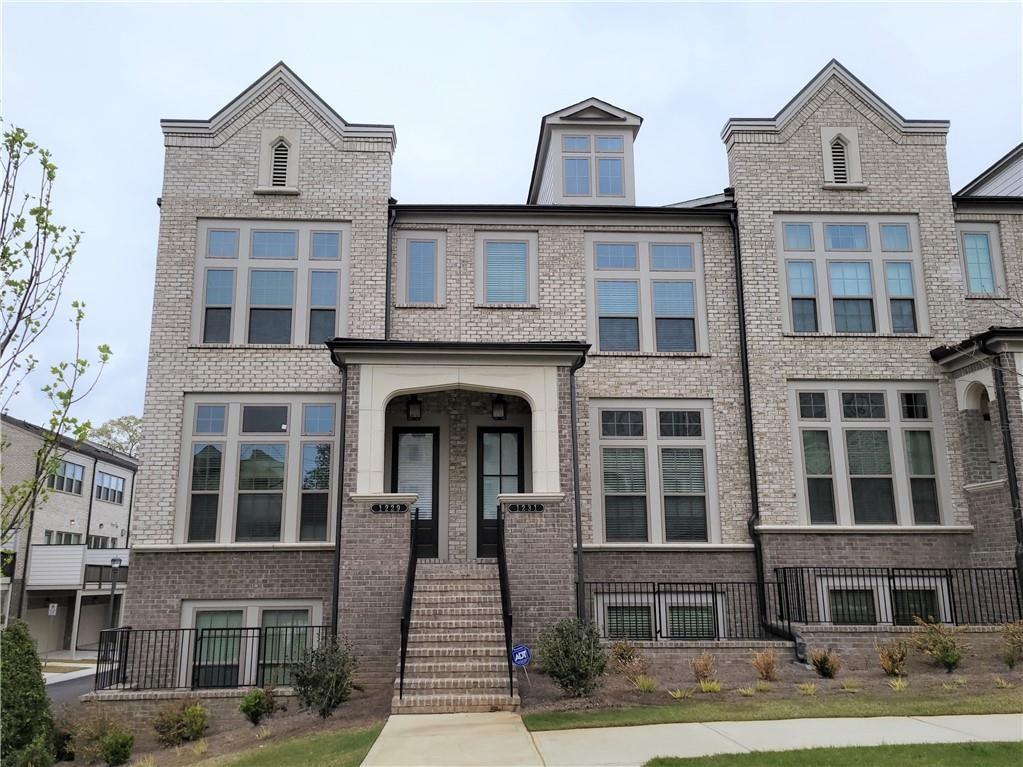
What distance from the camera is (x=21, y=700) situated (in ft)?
31.9

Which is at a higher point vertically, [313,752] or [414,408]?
[414,408]

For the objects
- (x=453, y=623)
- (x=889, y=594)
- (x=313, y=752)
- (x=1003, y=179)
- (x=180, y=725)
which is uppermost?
(x=1003, y=179)

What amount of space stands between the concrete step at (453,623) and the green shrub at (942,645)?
6105mm

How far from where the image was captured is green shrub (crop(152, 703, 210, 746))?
36.7 feet

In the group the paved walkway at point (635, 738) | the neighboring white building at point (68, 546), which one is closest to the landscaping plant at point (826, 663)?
the paved walkway at point (635, 738)

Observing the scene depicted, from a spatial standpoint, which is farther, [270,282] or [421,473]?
[270,282]

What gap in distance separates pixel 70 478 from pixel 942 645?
36.5m

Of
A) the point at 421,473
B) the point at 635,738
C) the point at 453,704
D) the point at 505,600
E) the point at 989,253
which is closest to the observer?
the point at 635,738

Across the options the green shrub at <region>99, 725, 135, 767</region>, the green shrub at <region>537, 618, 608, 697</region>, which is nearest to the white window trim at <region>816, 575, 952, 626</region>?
the green shrub at <region>537, 618, 608, 697</region>

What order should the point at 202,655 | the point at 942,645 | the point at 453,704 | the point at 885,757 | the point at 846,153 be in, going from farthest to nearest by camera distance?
the point at 846,153, the point at 202,655, the point at 942,645, the point at 453,704, the point at 885,757

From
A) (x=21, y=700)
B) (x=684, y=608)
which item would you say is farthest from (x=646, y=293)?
(x=21, y=700)

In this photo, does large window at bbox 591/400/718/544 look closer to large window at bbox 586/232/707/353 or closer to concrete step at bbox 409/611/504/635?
large window at bbox 586/232/707/353

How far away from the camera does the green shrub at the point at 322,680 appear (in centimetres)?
1072

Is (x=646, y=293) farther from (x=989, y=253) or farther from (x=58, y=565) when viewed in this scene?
(x=58, y=565)
